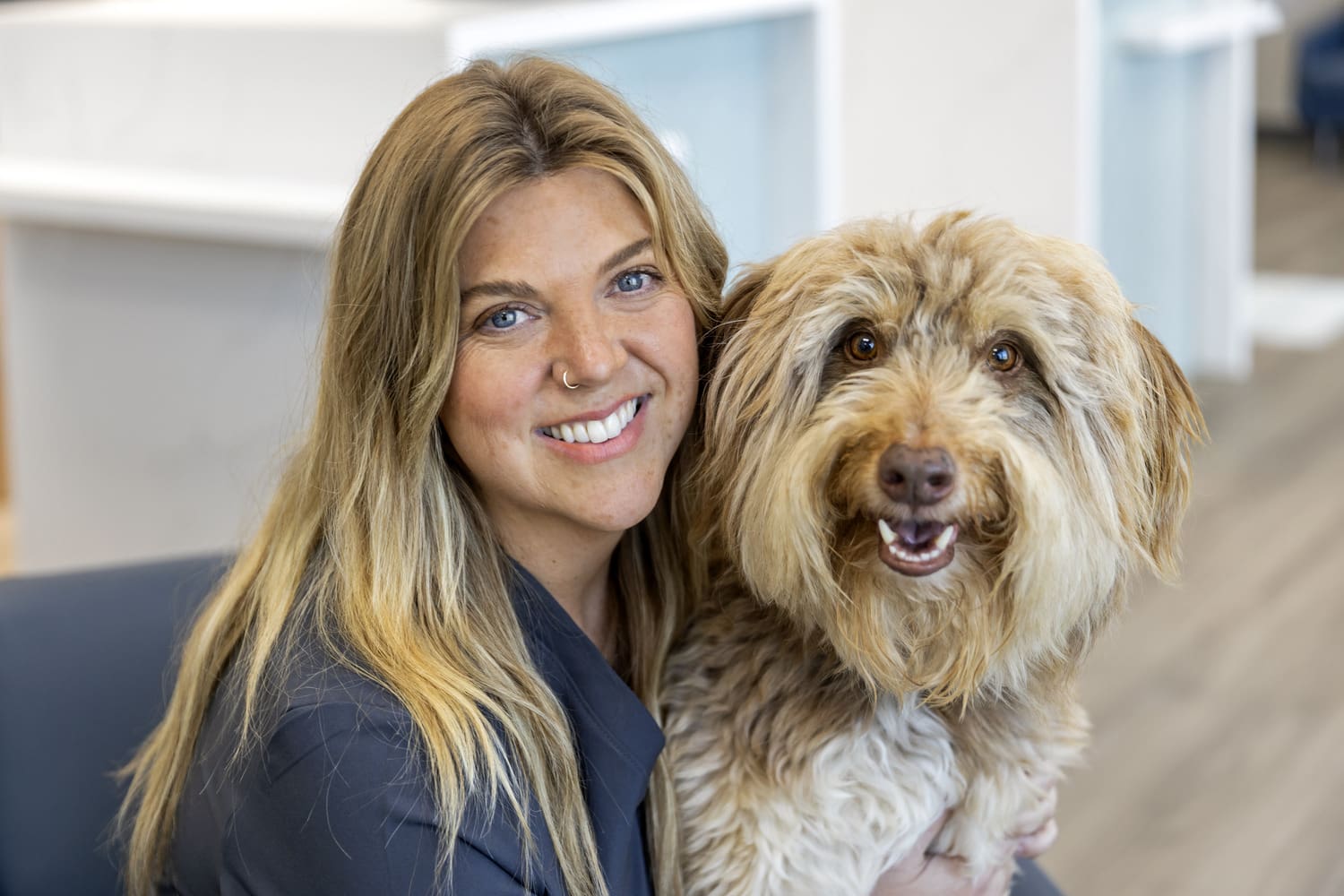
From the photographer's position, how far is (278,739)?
130 centimetres

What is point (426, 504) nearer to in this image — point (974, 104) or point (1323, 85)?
point (974, 104)

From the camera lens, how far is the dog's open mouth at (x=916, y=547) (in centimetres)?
128

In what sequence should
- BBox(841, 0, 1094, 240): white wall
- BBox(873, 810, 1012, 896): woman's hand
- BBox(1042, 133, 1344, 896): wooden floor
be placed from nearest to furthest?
BBox(873, 810, 1012, 896): woman's hand, BBox(1042, 133, 1344, 896): wooden floor, BBox(841, 0, 1094, 240): white wall

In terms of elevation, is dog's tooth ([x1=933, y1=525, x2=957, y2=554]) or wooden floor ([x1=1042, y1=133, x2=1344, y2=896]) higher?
dog's tooth ([x1=933, y1=525, x2=957, y2=554])

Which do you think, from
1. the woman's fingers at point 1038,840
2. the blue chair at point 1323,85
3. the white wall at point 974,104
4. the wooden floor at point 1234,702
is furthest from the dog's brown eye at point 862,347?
the blue chair at point 1323,85

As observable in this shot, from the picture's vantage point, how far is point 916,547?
4.22 ft

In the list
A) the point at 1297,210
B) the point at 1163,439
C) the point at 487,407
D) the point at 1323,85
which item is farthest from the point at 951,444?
the point at 1323,85

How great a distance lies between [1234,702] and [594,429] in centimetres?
244

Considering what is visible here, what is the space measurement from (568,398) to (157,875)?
2.20ft

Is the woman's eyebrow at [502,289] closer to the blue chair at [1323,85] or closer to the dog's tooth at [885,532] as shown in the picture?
the dog's tooth at [885,532]

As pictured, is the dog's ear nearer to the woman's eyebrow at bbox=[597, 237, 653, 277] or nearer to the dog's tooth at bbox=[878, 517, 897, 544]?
the dog's tooth at bbox=[878, 517, 897, 544]

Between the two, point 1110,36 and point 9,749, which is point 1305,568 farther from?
point 9,749

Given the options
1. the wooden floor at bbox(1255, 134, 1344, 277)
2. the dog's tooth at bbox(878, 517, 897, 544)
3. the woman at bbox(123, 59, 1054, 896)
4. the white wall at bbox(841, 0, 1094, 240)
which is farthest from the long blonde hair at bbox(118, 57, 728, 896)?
the wooden floor at bbox(1255, 134, 1344, 277)

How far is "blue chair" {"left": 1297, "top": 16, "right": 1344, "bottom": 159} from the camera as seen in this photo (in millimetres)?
8445
